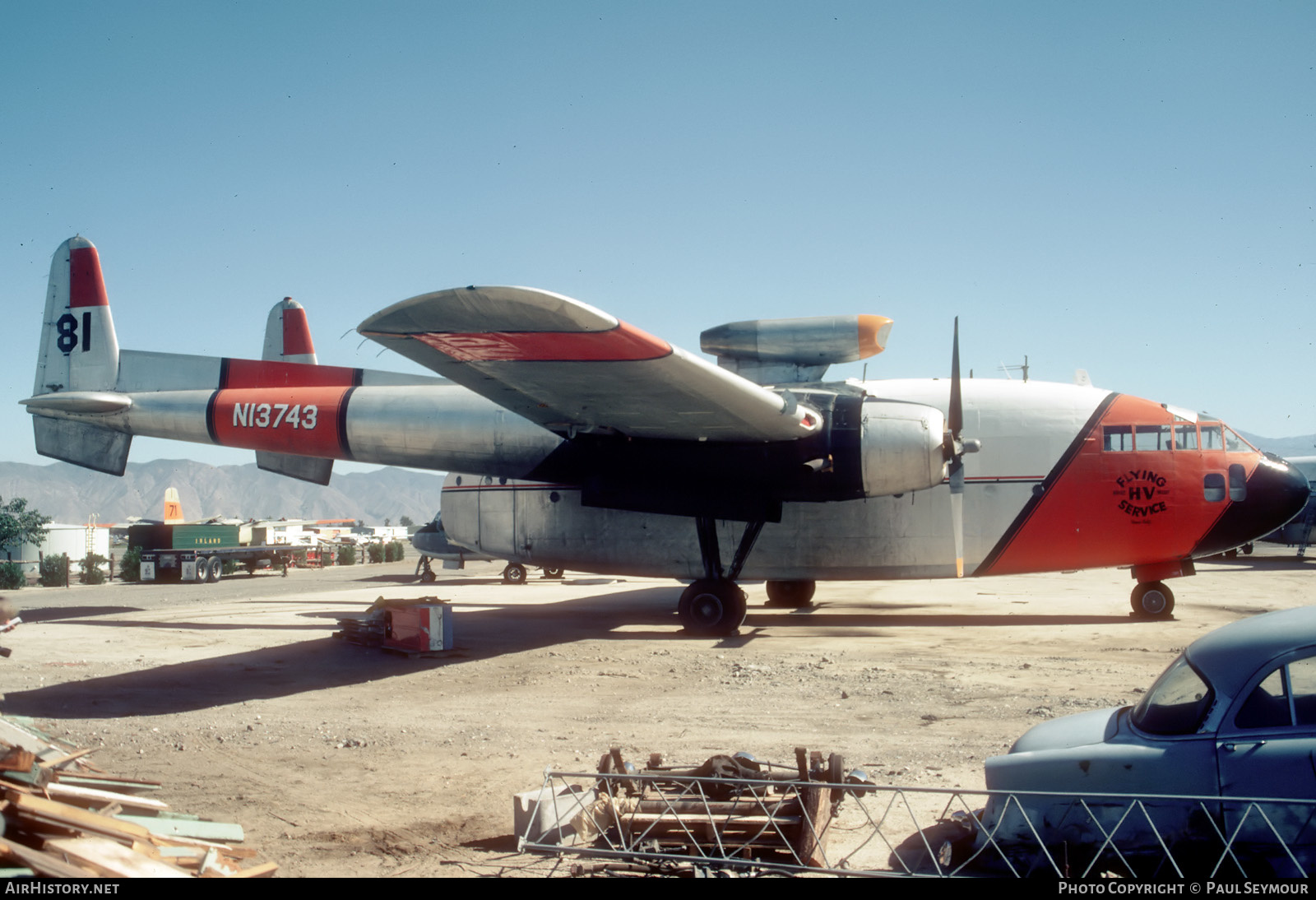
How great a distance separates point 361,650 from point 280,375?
19.8 feet

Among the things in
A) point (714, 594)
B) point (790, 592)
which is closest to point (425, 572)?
point (790, 592)

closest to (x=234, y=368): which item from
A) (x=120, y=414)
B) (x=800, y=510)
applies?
(x=120, y=414)

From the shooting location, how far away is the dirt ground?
6.27 metres

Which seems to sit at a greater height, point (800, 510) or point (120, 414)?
point (120, 414)

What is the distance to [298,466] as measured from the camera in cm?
1783

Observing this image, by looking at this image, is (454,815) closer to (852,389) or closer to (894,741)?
(894,741)

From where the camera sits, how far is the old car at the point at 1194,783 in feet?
12.7

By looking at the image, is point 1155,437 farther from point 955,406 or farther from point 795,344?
point 795,344

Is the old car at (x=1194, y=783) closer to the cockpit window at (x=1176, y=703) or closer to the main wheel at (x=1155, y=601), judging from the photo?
the cockpit window at (x=1176, y=703)

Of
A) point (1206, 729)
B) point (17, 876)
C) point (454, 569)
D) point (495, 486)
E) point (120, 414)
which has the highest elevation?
point (120, 414)

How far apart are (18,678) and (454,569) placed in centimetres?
3118

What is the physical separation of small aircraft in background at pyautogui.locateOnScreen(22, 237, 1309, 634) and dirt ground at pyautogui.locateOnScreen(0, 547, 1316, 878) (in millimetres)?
1373

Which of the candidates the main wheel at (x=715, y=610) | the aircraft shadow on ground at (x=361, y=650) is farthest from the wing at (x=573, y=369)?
the aircraft shadow on ground at (x=361, y=650)

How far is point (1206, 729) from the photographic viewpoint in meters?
4.19
